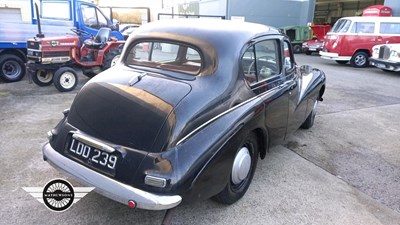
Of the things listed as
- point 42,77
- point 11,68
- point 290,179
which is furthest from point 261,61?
point 11,68

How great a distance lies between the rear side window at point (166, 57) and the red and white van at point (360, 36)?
37.4 ft

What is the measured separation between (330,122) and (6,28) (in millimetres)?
7960

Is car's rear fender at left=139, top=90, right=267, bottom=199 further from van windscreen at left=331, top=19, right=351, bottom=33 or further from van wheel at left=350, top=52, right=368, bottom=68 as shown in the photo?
van wheel at left=350, top=52, right=368, bottom=68

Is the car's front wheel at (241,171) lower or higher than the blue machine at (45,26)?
lower

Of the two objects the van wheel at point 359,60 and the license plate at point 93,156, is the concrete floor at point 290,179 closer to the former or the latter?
the license plate at point 93,156

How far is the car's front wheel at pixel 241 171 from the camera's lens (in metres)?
2.76

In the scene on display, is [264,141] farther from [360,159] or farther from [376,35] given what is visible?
[376,35]

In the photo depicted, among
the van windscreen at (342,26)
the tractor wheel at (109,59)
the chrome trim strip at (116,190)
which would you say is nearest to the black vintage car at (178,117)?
the chrome trim strip at (116,190)

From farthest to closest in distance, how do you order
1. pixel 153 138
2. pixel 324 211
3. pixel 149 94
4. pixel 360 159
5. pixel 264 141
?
1. pixel 360 159
2. pixel 264 141
3. pixel 324 211
4. pixel 149 94
5. pixel 153 138

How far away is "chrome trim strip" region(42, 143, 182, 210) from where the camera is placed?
2.12m

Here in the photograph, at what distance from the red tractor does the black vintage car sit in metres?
4.40

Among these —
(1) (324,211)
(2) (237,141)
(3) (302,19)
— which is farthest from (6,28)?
(3) (302,19)

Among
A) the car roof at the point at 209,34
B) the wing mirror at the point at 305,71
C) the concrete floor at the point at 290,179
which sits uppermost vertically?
the car roof at the point at 209,34

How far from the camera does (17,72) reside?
8203 millimetres
